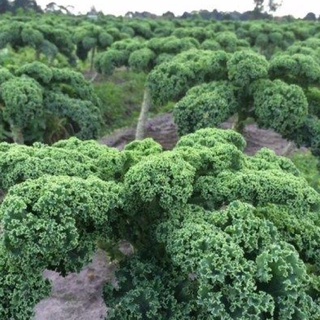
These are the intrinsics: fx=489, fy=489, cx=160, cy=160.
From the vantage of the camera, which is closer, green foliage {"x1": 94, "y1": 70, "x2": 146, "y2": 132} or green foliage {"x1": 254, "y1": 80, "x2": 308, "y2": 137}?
green foliage {"x1": 254, "y1": 80, "x2": 308, "y2": 137}

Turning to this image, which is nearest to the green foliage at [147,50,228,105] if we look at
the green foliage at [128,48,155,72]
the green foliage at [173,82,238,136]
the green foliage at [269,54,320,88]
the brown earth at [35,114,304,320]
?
the green foliage at [173,82,238,136]

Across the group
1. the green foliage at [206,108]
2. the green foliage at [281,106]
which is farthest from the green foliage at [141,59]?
the green foliage at [281,106]

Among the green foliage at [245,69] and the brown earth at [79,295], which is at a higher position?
the green foliage at [245,69]

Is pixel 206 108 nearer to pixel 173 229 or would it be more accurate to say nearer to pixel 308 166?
pixel 308 166

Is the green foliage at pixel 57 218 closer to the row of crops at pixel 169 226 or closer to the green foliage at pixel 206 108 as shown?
the row of crops at pixel 169 226

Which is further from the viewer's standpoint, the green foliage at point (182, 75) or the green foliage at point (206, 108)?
the green foliage at point (182, 75)

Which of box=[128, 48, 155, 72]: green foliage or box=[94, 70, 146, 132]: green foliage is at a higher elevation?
box=[128, 48, 155, 72]: green foliage

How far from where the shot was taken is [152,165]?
6.44 metres

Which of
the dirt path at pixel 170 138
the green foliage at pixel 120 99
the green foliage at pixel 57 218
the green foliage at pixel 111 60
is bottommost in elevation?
the green foliage at pixel 120 99

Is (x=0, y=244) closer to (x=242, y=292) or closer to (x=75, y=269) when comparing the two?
(x=75, y=269)

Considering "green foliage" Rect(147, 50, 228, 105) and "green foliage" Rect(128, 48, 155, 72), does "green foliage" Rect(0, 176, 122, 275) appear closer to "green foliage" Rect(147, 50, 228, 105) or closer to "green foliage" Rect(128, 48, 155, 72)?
"green foliage" Rect(147, 50, 228, 105)

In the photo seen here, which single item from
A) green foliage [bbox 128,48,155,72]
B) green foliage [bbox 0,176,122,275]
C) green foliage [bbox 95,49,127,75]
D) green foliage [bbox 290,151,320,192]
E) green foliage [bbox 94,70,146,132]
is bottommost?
green foliage [bbox 94,70,146,132]

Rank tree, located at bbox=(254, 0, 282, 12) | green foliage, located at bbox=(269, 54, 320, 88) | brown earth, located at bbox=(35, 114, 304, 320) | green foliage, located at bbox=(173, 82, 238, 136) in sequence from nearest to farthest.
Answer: brown earth, located at bbox=(35, 114, 304, 320) → green foliage, located at bbox=(173, 82, 238, 136) → green foliage, located at bbox=(269, 54, 320, 88) → tree, located at bbox=(254, 0, 282, 12)

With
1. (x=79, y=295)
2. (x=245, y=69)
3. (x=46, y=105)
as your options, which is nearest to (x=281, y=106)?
(x=245, y=69)
